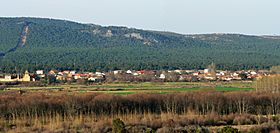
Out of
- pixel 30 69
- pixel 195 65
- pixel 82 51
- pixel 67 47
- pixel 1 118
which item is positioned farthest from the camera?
pixel 67 47

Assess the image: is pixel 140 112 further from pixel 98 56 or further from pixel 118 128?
pixel 98 56

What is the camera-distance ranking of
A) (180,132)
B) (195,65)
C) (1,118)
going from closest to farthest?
(180,132) < (1,118) < (195,65)

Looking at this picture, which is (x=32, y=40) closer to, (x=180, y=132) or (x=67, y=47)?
(x=67, y=47)

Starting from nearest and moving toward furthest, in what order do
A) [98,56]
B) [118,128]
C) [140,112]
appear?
[118,128] → [140,112] → [98,56]

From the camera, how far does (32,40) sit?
189m

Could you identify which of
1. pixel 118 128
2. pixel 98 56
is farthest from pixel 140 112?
pixel 98 56

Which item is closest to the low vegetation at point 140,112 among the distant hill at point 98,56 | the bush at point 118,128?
the bush at point 118,128

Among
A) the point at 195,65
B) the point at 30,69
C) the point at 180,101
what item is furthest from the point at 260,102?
the point at 195,65

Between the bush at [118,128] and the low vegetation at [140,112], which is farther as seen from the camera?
the low vegetation at [140,112]

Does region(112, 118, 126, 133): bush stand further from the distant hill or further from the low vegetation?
the distant hill

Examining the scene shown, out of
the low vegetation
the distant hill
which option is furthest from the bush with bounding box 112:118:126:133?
the distant hill

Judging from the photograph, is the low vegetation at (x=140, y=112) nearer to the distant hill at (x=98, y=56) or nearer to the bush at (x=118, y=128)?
the bush at (x=118, y=128)

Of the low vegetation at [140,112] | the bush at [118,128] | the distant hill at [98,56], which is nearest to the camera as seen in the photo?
the bush at [118,128]

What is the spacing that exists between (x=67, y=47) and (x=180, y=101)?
142 meters
